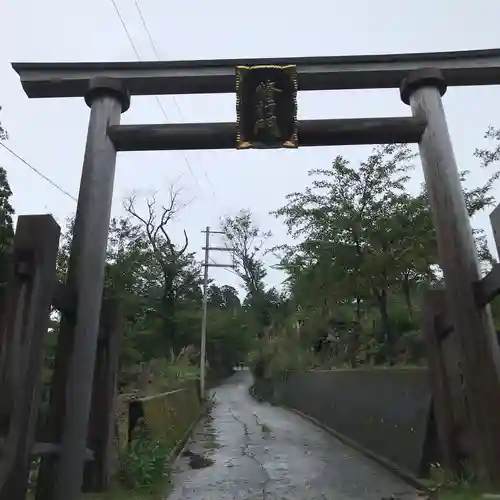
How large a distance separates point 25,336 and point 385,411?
665cm

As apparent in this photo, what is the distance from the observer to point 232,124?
6.28 metres

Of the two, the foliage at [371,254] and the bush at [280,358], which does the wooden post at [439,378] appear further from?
the bush at [280,358]

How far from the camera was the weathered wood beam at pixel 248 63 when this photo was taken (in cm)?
627

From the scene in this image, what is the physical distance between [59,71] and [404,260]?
8.17 meters

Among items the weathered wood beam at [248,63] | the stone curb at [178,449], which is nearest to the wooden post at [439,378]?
the weathered wood beam at [248,63]

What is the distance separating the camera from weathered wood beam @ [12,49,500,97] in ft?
20.6

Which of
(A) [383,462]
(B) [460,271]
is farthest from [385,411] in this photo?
(B) [460,271]

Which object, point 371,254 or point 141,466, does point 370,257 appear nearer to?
point 371,254

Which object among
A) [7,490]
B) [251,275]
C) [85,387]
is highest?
[251,275]

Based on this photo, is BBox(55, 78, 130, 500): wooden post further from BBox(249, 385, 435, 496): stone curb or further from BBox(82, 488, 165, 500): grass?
BBox(249, 385, 435, 496): stone curb

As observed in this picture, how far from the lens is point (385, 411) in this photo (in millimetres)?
8836

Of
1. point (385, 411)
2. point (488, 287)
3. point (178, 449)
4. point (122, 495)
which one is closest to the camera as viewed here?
point (488, 287)

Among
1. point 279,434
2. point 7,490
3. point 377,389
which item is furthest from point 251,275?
point 7,490

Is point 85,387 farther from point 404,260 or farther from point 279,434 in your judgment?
point 279,434
